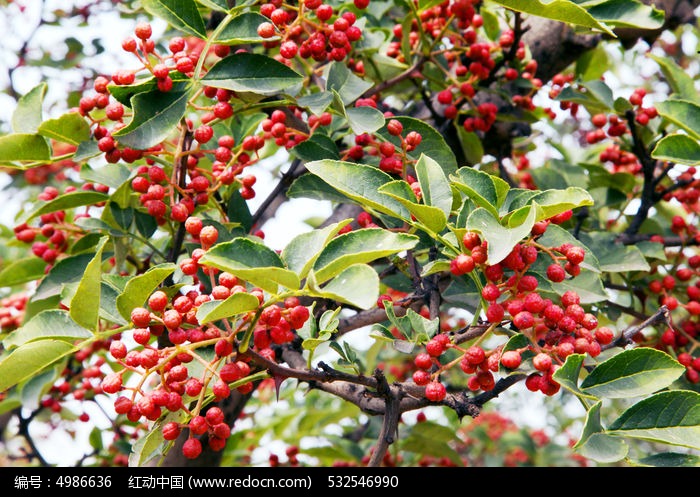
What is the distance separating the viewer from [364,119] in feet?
5.49

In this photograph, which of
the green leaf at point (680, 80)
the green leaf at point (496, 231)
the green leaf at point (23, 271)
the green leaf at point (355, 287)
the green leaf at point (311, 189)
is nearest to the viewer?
the green leaf at point (355, 287)

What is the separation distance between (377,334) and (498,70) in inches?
50.9

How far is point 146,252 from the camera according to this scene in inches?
95.0

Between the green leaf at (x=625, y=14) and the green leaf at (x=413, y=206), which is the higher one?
the green leaf at (x=625, y=14)

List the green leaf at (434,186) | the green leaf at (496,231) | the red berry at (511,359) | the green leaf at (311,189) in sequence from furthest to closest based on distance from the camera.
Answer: the green leaf at (311,189), the green leaf at (434,186), the red berry at (511,359), the green leaf at (496,231)

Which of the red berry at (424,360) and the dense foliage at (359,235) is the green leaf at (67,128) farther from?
the red berry at (424,360)

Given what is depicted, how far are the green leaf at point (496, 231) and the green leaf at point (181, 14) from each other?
0.81 metres

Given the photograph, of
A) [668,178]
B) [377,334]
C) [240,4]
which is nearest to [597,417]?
[377,334]

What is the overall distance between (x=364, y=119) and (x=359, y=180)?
13.5 inches

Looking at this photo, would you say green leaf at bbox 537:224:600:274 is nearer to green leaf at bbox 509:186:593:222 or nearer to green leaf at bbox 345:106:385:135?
green leaf at bbox 509:186:593:222

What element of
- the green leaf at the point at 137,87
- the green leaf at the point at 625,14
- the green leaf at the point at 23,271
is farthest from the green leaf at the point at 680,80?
the green leaf at the point at 23,271

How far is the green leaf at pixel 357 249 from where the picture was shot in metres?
1.13

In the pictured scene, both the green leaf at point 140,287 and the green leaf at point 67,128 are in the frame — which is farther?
the green leaf at point 67,128
